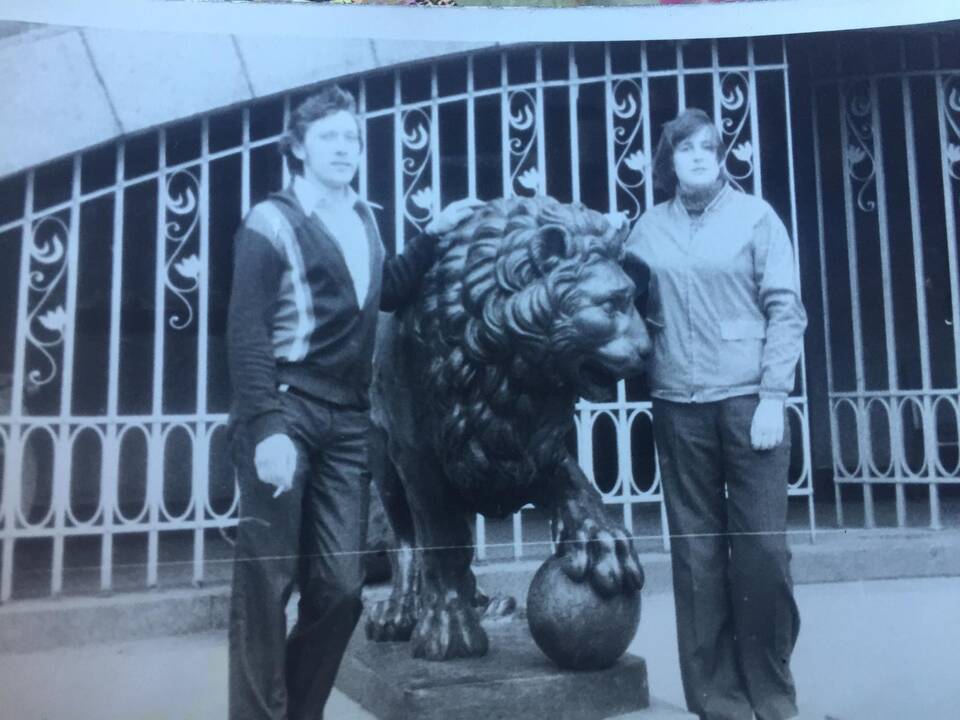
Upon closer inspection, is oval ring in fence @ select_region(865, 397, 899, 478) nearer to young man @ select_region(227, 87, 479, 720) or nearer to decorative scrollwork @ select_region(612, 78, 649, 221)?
decorative scrollwork @ select_region(612, 78, 649, 221)

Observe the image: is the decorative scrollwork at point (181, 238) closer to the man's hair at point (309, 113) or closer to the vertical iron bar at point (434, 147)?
the man's hair at point (309, 113)

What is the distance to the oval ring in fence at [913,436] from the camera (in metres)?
0.96

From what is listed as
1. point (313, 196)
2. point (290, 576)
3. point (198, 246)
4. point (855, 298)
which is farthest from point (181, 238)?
point (855, 298)

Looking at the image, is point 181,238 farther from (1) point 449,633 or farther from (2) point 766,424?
(2) point 766,424

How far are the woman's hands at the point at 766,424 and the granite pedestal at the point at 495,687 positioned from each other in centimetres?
25

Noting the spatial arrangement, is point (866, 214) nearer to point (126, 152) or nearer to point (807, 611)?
point (807, 611)

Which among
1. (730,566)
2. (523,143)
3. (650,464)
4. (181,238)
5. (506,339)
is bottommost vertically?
(730,566)

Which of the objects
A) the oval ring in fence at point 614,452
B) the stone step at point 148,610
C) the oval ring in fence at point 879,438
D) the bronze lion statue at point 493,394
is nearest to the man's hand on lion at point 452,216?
the bronze lion statue at point 493,394

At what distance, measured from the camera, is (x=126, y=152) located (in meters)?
0.88

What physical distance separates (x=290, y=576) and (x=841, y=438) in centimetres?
58

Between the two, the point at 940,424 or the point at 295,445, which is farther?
the point at 940,424

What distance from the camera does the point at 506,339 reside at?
883 mm

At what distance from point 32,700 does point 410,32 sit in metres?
0.73

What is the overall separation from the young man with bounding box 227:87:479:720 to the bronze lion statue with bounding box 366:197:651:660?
0.06 m
